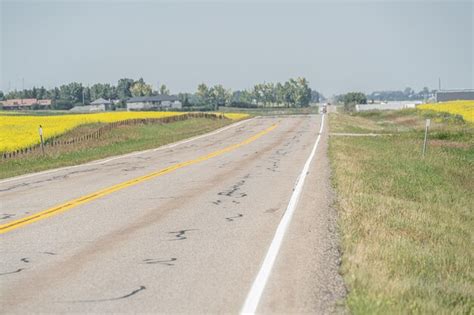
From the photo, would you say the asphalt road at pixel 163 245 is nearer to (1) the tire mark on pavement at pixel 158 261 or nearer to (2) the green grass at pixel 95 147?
(1) the tire mark on pavement at pixel 158 261

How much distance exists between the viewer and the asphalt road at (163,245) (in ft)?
21.6

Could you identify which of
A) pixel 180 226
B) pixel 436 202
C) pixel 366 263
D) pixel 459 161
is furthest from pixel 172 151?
pixel 366 263

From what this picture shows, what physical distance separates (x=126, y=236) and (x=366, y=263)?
3792 mm

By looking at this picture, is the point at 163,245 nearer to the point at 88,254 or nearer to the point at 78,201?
the point at 88,254

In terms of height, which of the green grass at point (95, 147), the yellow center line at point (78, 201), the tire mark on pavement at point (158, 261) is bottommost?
the green grass at point (95, 147)

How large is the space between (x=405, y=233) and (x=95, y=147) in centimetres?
2488

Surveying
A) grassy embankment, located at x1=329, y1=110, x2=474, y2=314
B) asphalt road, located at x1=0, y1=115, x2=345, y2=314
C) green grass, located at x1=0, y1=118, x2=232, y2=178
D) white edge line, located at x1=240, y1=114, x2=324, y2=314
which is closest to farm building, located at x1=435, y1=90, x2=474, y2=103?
green grass, located at x1=0, y1=118, x2=232, y2=178

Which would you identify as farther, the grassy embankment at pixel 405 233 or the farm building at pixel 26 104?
the farm building at pixel 26 104

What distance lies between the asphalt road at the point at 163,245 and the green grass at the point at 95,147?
6060 millimetres

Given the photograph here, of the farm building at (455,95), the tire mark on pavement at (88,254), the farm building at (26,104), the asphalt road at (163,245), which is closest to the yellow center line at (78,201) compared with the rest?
the asphalt road at (163,245)

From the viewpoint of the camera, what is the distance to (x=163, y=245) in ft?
29.9

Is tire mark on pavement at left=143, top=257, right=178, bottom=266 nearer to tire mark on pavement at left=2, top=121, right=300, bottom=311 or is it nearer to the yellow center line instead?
tire mark on pavement at left=2, top=121, right=300, bottom=311

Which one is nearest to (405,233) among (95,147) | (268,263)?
(268,263)

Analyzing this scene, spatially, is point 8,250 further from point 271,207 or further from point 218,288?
point 271,207
